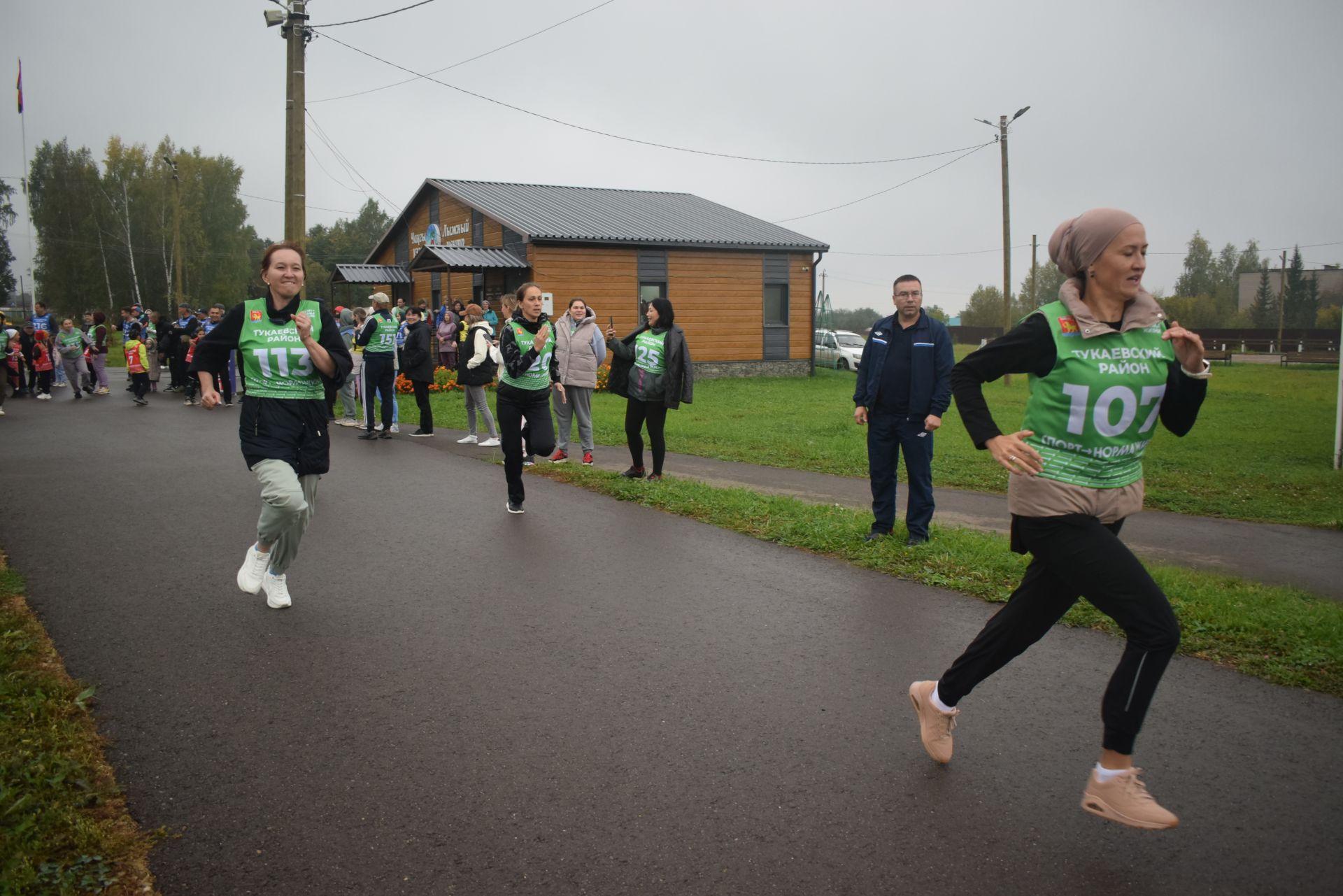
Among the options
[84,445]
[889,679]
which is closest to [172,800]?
[889,679]

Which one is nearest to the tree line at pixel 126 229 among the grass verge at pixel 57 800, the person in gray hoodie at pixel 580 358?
the person in gray hoodie at pixel 580 358

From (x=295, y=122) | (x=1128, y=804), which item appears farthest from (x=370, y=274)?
(x=1128, y=804)

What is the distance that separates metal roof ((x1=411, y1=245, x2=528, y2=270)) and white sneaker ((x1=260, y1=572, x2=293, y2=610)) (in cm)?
2146

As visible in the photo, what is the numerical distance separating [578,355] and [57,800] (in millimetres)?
9076

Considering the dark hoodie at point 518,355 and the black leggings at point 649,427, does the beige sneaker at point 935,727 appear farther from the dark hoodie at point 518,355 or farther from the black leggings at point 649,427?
the black leggings at point 649,427

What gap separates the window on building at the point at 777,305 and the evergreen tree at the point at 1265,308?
6799cm

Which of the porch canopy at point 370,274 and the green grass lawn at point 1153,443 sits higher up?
the porch canopy at point 370,274

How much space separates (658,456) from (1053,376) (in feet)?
23.6

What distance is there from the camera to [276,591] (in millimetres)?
5898

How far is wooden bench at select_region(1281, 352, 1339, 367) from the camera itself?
4434 cm

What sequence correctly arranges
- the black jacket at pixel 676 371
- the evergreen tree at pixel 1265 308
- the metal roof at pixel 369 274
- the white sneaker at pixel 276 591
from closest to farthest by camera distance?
the white sneaker at pixel 276 591
the black jacket at pixel 676 371
the metal roof at pixel 369 274
the evergreen tree at pixel 1265 308

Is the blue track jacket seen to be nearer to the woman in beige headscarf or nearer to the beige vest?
the woman in beige headscarf

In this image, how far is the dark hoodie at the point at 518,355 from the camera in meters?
8.81

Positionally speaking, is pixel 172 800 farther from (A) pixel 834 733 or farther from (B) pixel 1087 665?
(B) pixel 1087 665
